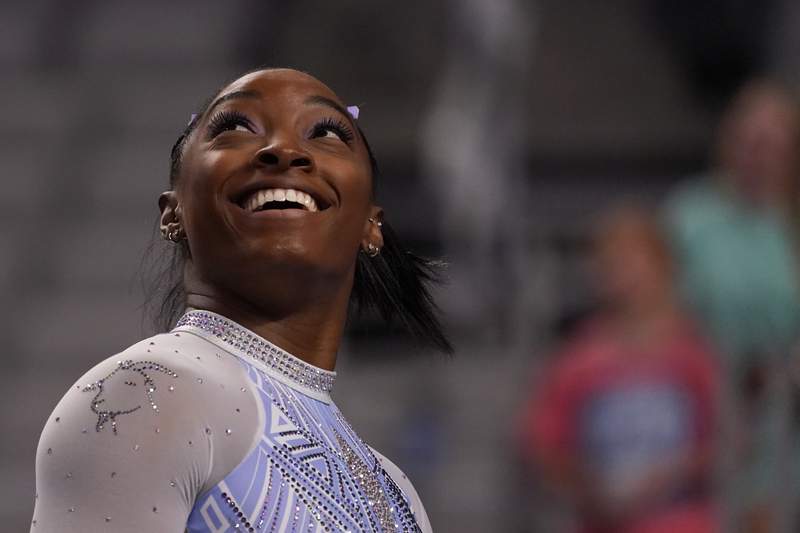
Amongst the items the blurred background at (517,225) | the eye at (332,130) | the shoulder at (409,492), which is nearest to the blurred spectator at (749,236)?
the blurred background at (517,225)

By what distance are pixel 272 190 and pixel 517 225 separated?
106 inches

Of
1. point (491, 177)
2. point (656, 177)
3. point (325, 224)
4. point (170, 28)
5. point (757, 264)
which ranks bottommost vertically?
point (325, 224)

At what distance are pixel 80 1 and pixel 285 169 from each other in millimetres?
5090

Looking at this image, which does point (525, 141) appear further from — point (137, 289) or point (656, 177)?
point (137, 289)

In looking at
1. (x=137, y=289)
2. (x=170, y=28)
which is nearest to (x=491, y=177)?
(x=137, y=289)

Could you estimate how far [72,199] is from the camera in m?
5.53

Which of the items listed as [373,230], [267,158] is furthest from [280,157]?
[373,230]

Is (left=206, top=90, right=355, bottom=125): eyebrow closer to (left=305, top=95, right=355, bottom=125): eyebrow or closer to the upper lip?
(left=305, top=95, right=355, bottom=125): eyebrow

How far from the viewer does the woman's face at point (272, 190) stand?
1393mm

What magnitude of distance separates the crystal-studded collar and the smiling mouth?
0.42 ft

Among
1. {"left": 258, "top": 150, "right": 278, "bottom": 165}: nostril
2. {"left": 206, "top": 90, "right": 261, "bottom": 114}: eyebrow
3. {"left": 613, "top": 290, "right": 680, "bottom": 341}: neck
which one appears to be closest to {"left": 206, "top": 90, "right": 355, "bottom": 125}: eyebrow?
{"left": 206, "top": 90, "right": 261, "bottom": 114}: eyebrow

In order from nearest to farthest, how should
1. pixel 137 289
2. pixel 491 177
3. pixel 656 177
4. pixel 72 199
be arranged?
1. pixel 491 177
2. pixel 137 289
3. pixel 72 199
4. pixel 656 177

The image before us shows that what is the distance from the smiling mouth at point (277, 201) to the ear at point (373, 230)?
165mm

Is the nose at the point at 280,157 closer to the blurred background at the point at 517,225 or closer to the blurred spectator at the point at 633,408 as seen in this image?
the blurred background at the point at 517,225
